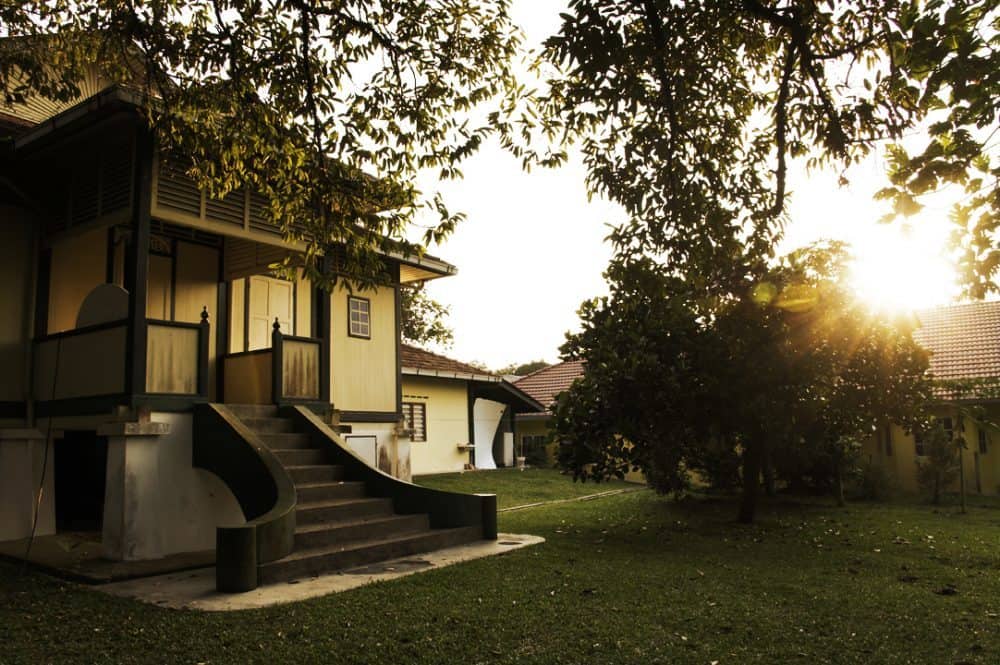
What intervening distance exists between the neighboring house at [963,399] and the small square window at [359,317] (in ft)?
33.3

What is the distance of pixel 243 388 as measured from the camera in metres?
11.3

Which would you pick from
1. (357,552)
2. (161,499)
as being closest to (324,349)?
(161,499)

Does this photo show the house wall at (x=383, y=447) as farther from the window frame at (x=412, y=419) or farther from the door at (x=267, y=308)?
the window frame at (x=412, y=419)

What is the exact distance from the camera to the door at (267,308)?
12523mm

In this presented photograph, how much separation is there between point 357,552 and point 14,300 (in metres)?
6.04

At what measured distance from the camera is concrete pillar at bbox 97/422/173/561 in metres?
8.09

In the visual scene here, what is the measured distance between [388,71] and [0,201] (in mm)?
5984

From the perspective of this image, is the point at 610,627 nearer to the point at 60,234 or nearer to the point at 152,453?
the point at 152,453

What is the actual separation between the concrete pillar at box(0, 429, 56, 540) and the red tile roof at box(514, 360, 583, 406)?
2030 cm

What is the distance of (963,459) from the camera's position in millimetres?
16906

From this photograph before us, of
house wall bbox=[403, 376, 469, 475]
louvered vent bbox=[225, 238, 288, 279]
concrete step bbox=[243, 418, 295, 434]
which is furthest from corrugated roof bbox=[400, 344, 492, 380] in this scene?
concrete step bbox=[243, 418, 295, 434]

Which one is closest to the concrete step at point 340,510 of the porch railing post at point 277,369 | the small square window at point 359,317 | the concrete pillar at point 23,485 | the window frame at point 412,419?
the porch railing post at point 277,369

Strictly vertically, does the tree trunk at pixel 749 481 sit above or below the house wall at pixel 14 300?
below

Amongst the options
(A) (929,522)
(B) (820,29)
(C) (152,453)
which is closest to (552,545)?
(C) (152,453)
